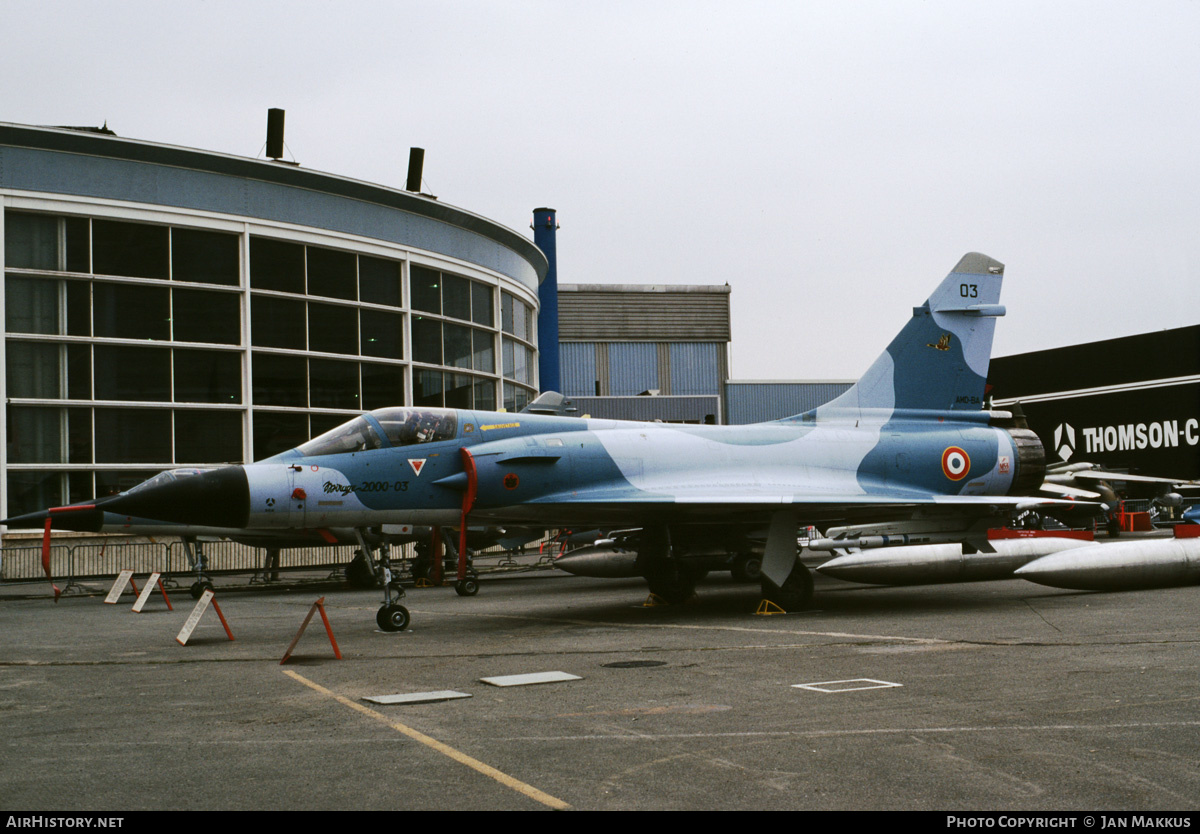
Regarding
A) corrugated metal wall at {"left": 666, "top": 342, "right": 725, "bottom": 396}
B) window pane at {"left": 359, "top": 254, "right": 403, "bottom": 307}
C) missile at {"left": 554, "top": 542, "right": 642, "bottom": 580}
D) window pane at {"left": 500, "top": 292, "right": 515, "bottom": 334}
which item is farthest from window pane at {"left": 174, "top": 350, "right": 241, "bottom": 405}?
corrugated metal wall at {"left": 666, "top": 342, "right": 725, "bottom": 396}

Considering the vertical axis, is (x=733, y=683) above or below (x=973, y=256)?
below

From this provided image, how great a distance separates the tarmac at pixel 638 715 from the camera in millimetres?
4703

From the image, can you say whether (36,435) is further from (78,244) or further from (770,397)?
(770,397)

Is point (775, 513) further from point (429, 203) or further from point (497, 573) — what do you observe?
point (429, 203)

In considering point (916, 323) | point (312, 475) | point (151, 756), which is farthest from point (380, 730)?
point (916, 323)

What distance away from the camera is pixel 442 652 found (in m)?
10.2

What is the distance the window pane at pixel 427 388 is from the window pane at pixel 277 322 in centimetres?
408

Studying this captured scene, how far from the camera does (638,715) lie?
663cm

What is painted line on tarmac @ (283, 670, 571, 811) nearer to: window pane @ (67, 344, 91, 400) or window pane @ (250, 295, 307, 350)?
window pane @ (67, 344, 91, 400)

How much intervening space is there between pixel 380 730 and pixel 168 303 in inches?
1012

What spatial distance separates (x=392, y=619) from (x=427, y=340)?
2271 centimetres

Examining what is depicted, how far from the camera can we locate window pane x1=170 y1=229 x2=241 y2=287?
2902 centimetres

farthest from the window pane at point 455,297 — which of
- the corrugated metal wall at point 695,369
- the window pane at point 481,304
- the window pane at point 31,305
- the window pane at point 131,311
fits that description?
the corrugated metal wall at point 695,369

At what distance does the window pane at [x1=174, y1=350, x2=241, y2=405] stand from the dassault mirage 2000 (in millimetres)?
18621
